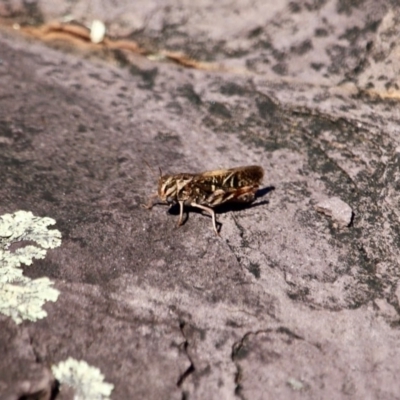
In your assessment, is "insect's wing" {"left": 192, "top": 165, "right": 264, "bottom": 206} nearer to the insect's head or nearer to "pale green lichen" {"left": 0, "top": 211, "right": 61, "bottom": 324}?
the insect's head

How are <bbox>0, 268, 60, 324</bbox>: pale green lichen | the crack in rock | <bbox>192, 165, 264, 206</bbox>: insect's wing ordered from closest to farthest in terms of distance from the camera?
1. the crack in rock
2. <bbox>0, 268, 60, 324</bbox>: pale green lichen
3. <bbox>192, 165, 264, 206</bbox>: insect's wing

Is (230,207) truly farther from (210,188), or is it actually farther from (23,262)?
(23,262)

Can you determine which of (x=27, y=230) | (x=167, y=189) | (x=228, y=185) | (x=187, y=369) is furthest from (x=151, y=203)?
(x=187, y=369)

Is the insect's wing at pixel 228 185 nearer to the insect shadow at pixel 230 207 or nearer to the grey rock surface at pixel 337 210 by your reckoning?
the insect shadow at pixel 230 207

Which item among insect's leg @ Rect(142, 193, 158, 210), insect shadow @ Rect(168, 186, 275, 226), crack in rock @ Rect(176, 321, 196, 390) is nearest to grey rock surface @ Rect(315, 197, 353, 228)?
insect shadow @ Rect(168, 186, 275, 226)

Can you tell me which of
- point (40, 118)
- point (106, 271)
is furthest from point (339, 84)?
point (106, 271)
